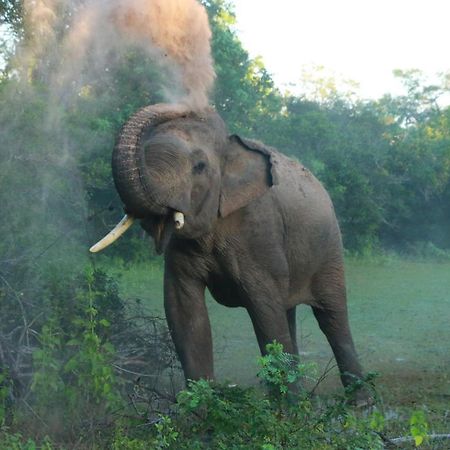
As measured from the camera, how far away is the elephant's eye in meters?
7.48

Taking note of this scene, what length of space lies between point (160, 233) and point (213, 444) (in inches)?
81.0

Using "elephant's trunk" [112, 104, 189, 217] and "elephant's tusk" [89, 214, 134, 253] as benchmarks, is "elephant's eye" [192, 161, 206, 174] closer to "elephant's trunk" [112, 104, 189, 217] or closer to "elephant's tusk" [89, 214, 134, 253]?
"elephant's trunk" [112, 104, 189, 217]

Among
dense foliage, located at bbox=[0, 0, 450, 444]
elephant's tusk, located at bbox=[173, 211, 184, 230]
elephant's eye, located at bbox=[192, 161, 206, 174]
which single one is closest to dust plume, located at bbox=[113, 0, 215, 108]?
elephant's eye, located at bbox=[192, 161, 206, 174]

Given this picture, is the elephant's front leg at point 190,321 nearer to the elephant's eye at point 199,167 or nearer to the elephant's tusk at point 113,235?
the elephant's eye at point 199,167

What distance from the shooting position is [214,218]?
774 centimetres

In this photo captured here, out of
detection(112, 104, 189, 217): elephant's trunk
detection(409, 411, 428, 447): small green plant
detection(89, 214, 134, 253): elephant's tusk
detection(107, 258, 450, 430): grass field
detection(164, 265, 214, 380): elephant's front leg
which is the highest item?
detection(112, 104, 189, 217): elephant's trunk

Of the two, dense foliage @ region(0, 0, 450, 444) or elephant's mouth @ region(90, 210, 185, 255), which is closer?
dense foliage @ region(0, 0, 450, 444)

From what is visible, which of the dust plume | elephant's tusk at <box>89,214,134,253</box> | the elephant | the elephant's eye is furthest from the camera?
the dust plume

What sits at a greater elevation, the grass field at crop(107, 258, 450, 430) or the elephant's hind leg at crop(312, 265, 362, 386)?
the elephant's hind leg at crop(312, 265, 362, 386)

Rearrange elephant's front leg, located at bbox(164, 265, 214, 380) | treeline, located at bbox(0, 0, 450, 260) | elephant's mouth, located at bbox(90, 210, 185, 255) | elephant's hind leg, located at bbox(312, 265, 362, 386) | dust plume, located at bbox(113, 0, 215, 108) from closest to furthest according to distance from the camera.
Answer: elephant's mouth, located at bbox(90, 210, 185, 255)
elephant's front leg, located at bbox(164, 265, 214, 380)
dust plume, located at bbox(113, 0, 215, 108)
elephant's hind leg, located at bbox(312, 265, 362, 386)
treeline, located at bbox(0, 0, 450, 260)

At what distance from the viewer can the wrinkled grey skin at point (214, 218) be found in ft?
23.1

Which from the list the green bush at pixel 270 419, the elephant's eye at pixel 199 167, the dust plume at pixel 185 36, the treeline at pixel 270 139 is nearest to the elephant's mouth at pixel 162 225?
the elephant's eye at pixel 199 167

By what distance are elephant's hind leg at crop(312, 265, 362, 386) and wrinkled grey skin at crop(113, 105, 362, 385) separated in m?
0.21

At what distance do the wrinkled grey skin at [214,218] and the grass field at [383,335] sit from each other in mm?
747
